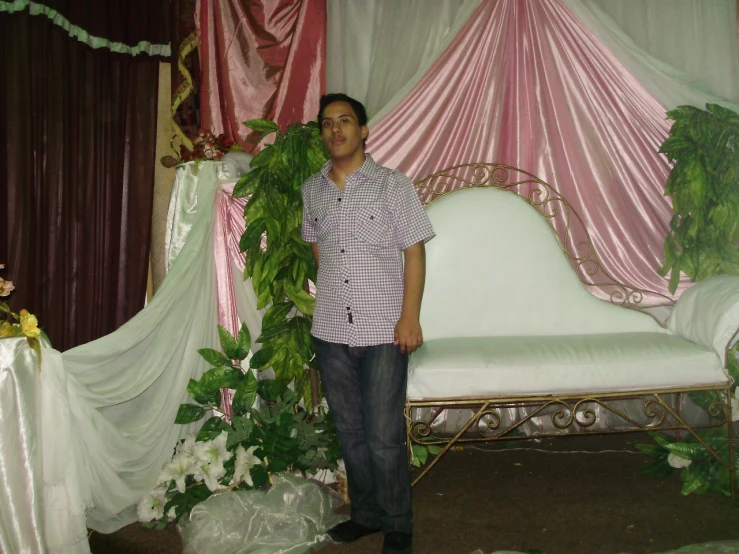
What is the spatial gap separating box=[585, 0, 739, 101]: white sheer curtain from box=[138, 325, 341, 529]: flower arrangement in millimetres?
2158

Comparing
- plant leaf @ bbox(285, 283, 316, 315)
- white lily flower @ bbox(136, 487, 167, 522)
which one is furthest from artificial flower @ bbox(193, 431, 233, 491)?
A: plant leaf @ bbox(285, 283, 316, 315)

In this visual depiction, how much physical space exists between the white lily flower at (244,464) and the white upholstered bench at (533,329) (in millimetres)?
566

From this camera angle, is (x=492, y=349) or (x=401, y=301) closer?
(x=401, y=301)

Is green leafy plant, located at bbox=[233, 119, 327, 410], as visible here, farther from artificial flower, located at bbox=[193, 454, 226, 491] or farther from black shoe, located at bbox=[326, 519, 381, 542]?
black shoe, located at bbox=[326, 519, 381, 542]

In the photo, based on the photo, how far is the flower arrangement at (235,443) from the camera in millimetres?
2316

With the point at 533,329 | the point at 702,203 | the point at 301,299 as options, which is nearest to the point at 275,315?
the point at 301,299

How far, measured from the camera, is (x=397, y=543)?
6.44 ft

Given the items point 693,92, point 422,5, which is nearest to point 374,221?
point 422,5

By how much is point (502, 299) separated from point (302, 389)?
968mm

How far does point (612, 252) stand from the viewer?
3.07 m

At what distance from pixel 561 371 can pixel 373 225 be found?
90 cm

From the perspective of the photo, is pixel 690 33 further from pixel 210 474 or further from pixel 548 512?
pixel 210 474

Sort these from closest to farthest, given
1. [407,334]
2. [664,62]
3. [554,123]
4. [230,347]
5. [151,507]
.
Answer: [407,334], [151,507], [230,347], [664,62], [554,123]

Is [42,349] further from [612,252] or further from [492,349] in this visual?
[612,252]
